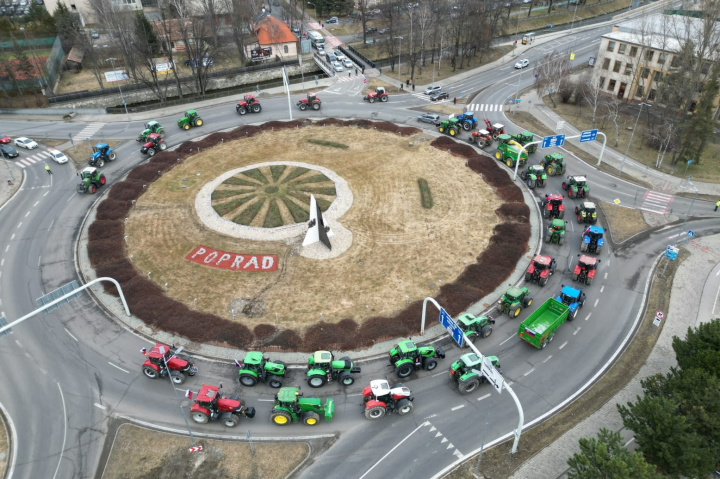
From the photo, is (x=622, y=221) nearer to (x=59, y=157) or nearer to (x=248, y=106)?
(x=248, y=106)

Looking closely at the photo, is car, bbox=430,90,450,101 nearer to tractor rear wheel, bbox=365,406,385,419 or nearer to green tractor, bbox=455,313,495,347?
green tractor, bbox=455,313,495,347

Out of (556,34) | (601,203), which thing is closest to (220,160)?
(601,203)

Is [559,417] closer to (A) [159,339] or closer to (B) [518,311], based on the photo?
(B) [518,311]

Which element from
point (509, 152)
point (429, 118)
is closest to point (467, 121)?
point (429, 118)

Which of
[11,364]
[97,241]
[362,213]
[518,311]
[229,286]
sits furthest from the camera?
[362,213]

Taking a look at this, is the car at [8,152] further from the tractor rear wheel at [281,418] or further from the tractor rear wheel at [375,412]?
the tractor rear wheel at [375,412]

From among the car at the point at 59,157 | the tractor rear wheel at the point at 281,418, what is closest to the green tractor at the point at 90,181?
the car at the point at 59,157
